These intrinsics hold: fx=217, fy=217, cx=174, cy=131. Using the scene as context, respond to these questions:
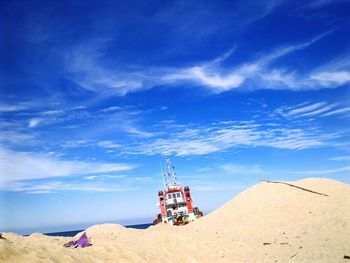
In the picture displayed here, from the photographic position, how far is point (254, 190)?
28453 millimetres

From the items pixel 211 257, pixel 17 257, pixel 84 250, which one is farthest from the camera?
pixel 211 257

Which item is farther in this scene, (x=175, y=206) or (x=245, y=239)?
(x=175, y=206)

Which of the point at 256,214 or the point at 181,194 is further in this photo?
the point at 181,194

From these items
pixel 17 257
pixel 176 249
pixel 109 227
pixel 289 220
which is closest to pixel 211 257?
pixel 176 249

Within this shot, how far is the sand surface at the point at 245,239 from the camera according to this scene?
929 centimetres

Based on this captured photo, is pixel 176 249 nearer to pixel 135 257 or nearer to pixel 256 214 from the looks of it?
pixel 135 257

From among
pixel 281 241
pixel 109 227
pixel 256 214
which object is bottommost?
pixel 281 241

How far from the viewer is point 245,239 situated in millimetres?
17312

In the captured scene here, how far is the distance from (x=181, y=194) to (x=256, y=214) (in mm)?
17420

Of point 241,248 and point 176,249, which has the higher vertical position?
point 176,249

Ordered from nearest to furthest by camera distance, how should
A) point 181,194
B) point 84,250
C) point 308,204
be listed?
point 84,250, point 308,204, point 181,194

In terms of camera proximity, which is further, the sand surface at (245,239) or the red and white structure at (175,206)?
the red and white structure at (175,206)

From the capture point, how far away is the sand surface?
929 cm

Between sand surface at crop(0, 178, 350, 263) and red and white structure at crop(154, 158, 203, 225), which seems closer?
sand surface at crop(0, 178, 350, 263)
